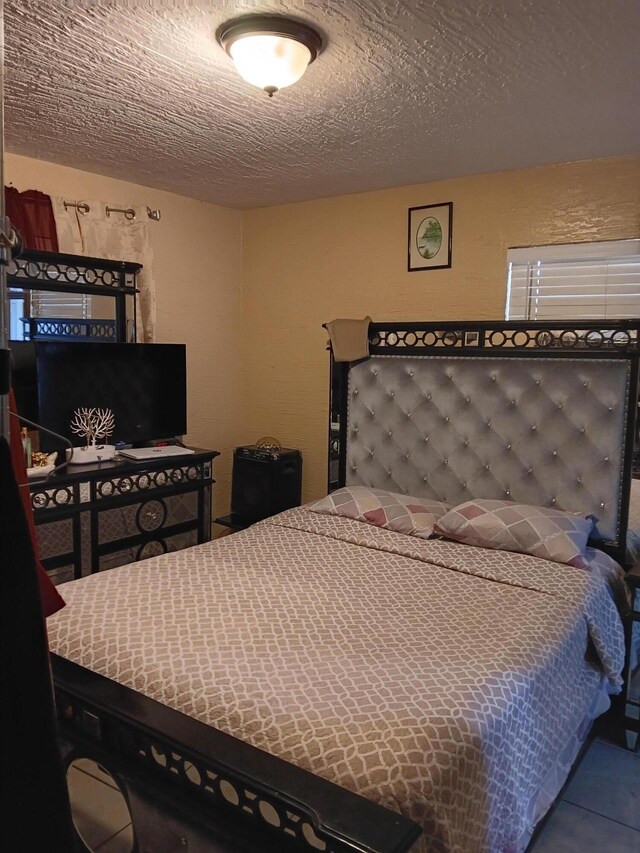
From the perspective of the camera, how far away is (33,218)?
3273 millimetres

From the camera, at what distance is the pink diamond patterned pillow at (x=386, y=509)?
2904 mm

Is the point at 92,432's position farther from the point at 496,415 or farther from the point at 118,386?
the point at 496,415

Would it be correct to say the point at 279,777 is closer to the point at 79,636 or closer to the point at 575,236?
the point at 79,636

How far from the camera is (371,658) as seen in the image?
1761mm

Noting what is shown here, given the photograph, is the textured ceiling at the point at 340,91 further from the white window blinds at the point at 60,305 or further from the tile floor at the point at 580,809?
the tile floor at the point at 580,809

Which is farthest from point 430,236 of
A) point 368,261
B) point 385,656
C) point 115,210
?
point 385,656

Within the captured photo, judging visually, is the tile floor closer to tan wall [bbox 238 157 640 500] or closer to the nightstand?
the nightstand

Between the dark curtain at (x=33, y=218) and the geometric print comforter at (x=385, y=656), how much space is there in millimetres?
1870

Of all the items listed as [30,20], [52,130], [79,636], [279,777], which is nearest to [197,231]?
[52,130]

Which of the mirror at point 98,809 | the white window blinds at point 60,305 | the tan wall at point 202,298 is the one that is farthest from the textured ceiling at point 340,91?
the mirror at point 98,809

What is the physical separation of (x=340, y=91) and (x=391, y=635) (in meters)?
1.95

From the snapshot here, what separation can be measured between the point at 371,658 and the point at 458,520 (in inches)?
44.8

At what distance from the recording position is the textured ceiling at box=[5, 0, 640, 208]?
1.85 metres

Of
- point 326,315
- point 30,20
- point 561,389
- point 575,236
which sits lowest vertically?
point 561,389
